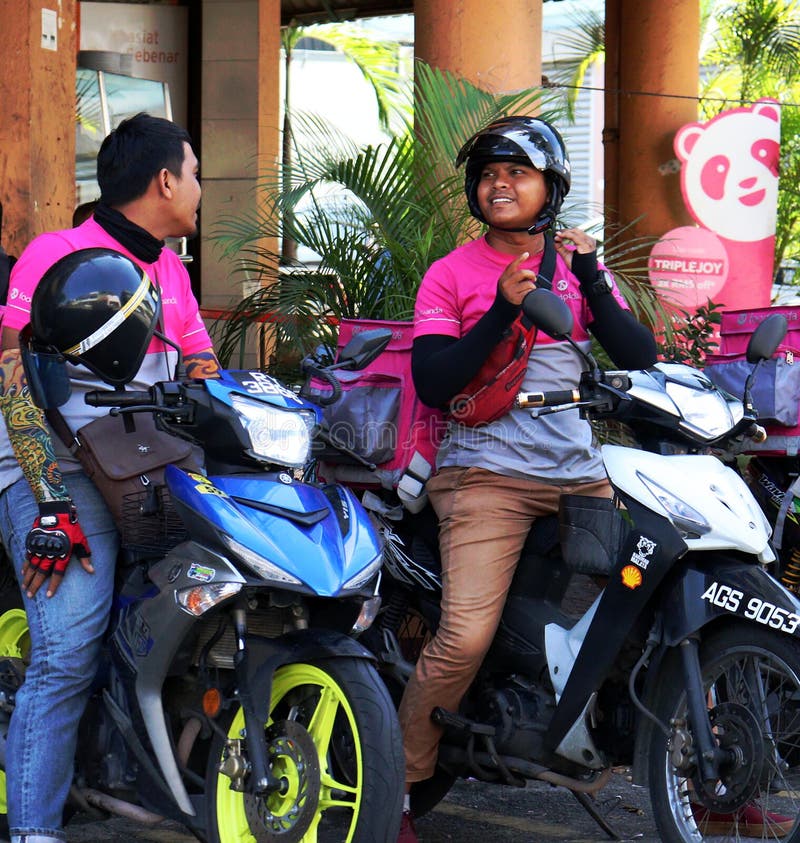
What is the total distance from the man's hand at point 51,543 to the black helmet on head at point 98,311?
47cm

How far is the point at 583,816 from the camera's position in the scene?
4.67 meters

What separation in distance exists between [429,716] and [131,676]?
866 millimetres

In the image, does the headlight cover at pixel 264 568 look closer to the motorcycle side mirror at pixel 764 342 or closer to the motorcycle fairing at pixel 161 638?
the motorcycle fairing at pixel 161 638

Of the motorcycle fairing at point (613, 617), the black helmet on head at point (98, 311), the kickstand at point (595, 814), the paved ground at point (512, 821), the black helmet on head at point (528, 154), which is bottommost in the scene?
the paved ground at point (512, 821)

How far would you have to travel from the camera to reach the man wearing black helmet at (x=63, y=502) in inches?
139

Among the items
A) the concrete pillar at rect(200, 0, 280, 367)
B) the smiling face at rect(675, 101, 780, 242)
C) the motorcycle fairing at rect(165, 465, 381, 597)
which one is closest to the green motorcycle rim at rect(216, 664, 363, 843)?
the motorcycle fairing at rect(165, 465, 381, 597)

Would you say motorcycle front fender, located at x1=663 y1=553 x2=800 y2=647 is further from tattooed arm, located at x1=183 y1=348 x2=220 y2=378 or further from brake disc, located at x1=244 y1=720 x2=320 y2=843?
tattooed arm, located at x1=183 y1=348 x2=220 y2=378

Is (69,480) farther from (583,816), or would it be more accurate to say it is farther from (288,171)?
(288,171)

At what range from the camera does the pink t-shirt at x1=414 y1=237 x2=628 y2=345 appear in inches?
156

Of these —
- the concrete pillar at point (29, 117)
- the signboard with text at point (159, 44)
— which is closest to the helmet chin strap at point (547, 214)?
the concrete pillar at point (29, 117)

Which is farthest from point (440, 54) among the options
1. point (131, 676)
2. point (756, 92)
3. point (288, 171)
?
point (756, 92)

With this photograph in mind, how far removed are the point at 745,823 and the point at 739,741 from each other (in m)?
0.26

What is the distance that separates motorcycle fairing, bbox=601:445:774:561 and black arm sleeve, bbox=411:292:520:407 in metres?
0.42

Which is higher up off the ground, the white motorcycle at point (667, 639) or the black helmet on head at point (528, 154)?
the black helmet on head at point (528, 154)
